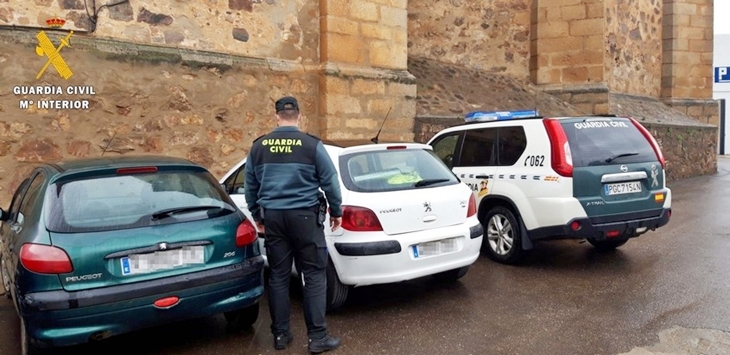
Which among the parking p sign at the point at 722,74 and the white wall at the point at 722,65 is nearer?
the white wall at the point at 722,65

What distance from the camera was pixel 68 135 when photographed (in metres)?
7.29

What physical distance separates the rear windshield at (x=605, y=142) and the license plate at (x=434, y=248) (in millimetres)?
1751

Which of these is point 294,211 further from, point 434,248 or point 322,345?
point 434,248

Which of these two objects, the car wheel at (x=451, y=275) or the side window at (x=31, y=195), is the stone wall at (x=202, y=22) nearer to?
the side window at (x=31, y=195)

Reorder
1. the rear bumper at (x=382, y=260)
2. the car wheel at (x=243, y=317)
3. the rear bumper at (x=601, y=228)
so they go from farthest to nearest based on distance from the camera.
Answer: the rear bumper at (x=601, y=228)
the rear bumper at (x=382, y=260)
the car wheel at (x=243, y=317)

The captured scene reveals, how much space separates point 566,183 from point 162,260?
391 cm

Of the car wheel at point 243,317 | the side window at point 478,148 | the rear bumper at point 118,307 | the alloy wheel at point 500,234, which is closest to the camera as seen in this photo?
the rear bumper at point 118,307

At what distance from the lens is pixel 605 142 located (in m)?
6.00

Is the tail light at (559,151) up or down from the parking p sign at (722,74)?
down

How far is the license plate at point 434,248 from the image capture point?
4727 millimetres

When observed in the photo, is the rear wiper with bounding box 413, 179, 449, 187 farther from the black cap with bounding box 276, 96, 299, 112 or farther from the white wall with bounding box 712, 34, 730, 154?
the white wall with bounding box 712, 34, 730, 154

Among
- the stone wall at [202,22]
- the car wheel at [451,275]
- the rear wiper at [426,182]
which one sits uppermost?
the stone wall at [202,22]

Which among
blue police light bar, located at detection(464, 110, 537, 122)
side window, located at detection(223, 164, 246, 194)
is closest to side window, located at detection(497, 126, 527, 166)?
blue police light bar, located at detection(464, 110, 537, 122)

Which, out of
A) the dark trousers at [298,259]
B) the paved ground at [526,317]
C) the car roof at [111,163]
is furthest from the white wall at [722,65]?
the car roof at [111,163]
